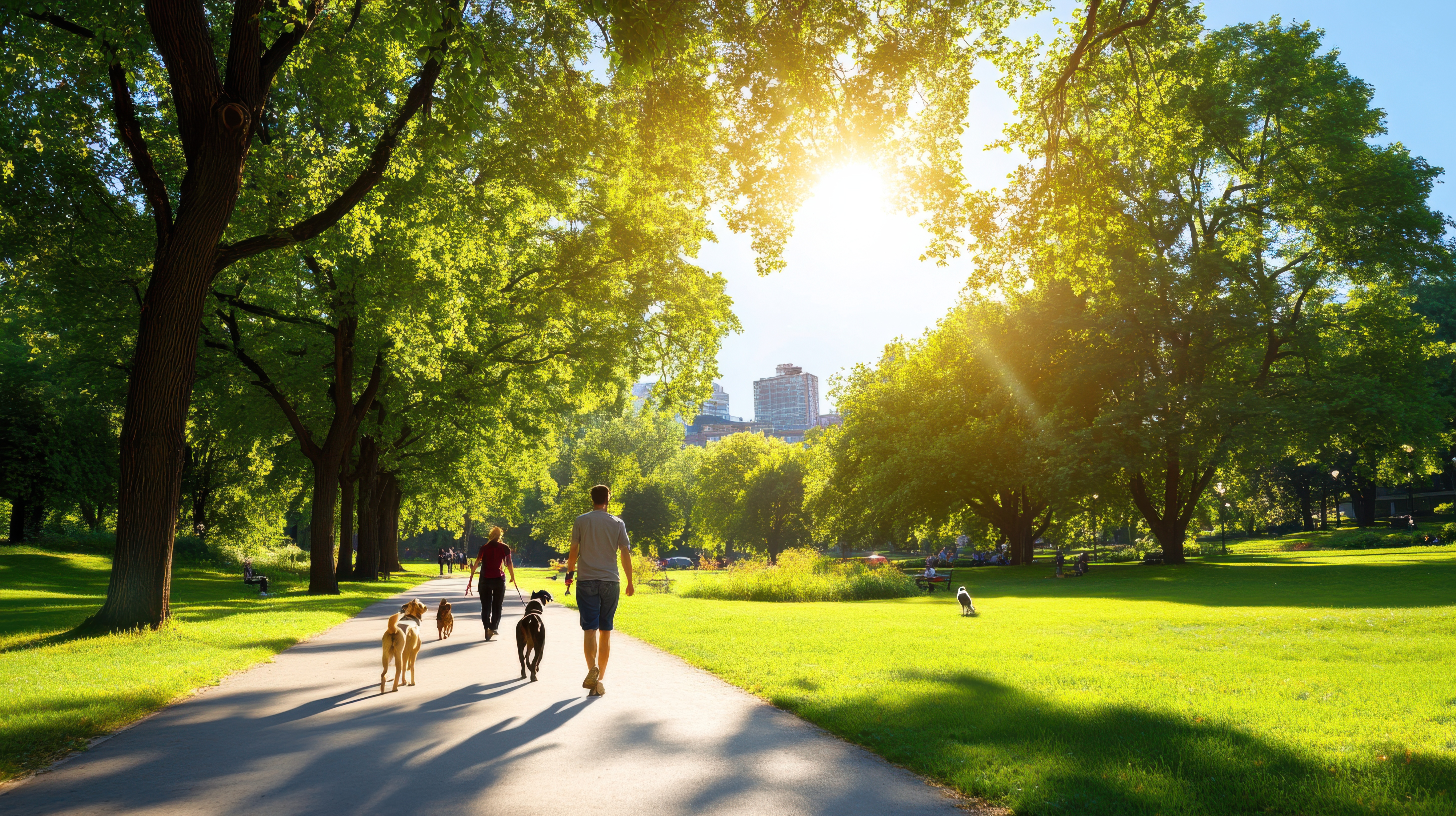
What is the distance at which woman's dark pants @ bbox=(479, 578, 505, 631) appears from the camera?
1285 cm

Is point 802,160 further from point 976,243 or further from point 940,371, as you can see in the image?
point 940,371

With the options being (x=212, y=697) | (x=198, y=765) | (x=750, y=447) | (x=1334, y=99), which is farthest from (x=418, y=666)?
(x=750, y=447)

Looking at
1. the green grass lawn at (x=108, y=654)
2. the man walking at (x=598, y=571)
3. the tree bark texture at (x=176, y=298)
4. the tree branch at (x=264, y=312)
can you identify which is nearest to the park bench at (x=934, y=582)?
the green grass lawn at (x=108, y=654)

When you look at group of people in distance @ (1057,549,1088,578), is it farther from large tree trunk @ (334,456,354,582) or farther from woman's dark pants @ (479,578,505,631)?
large tree trunk @ (334,456,354,582)

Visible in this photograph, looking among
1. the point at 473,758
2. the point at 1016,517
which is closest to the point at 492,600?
the point at 473,758

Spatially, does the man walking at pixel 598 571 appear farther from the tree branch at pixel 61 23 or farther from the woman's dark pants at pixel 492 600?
the tree branch at pixel 61 23

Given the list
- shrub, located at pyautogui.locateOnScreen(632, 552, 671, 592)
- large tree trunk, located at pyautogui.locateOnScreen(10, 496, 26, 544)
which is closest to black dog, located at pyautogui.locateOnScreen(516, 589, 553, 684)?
shrub, located at pyautogui.locateOnScreen(632, 552, 671, 592)

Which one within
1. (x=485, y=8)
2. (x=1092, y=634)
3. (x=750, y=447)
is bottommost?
(x=1092, y=634)

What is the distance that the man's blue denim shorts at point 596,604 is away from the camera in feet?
27.3

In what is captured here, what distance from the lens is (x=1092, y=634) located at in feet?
42.9

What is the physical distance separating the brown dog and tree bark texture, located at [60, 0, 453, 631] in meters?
3.74

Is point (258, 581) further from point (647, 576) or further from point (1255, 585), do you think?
point (1255, 585)

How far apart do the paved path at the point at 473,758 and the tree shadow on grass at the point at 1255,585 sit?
1564 centimetres

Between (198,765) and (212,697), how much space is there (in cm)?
282
